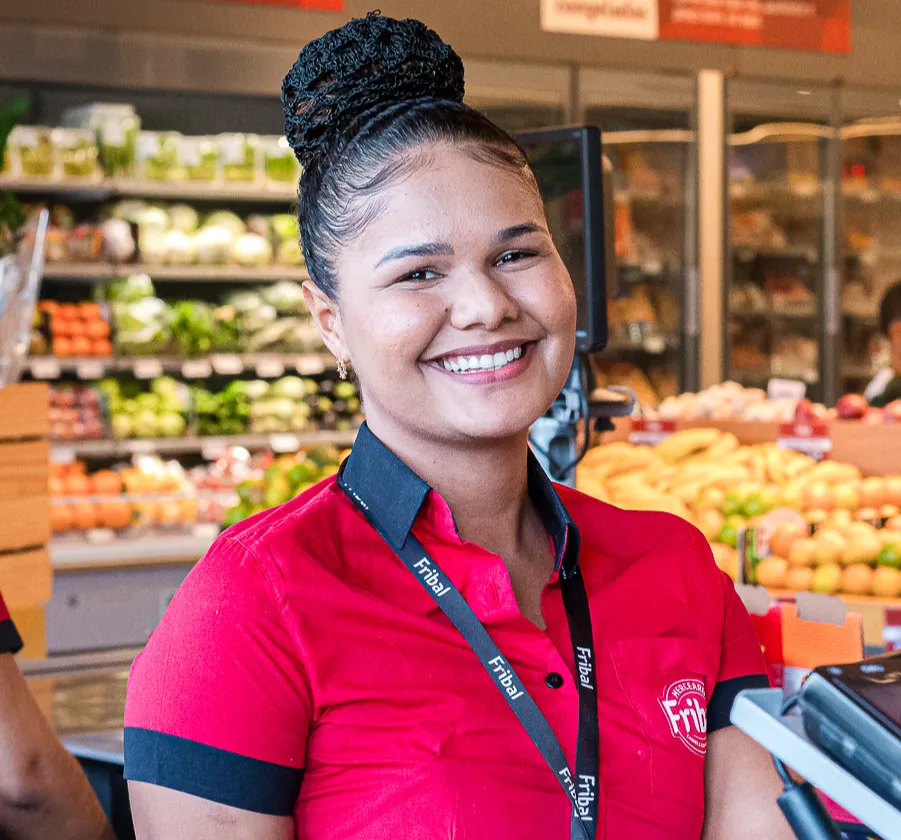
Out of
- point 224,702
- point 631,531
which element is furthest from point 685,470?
point 224,702

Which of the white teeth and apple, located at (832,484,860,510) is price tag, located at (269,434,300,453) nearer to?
apple, located at (832,484,860,510)

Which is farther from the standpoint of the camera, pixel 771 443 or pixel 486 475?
pixel 771 443

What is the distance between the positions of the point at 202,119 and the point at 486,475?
16.4ft

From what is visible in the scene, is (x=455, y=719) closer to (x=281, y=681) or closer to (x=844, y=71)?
(x=281, y=681)

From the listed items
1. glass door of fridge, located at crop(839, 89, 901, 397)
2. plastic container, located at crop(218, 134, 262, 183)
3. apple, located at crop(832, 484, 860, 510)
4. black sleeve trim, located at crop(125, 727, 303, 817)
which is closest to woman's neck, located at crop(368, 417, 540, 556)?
black sleeve trim, located at crop(125, 727, 303, 817)

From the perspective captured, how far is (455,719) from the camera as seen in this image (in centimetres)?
116

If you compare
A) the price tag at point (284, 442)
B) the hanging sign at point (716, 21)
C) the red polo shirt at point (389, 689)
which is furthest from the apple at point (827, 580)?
the hanging sign at point (716, 21)

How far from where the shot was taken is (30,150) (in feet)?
17.7

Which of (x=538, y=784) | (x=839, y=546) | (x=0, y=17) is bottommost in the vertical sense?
(x=839, y=546)

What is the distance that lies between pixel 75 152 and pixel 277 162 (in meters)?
0.96

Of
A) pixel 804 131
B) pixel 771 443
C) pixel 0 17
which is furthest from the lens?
pixel 804 131

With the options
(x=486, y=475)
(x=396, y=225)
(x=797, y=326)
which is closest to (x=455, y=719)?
(x=486, y=475)

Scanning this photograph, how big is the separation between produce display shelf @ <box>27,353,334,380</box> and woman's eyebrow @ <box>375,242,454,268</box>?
450cm

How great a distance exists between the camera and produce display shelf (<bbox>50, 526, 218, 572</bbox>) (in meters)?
5.25
